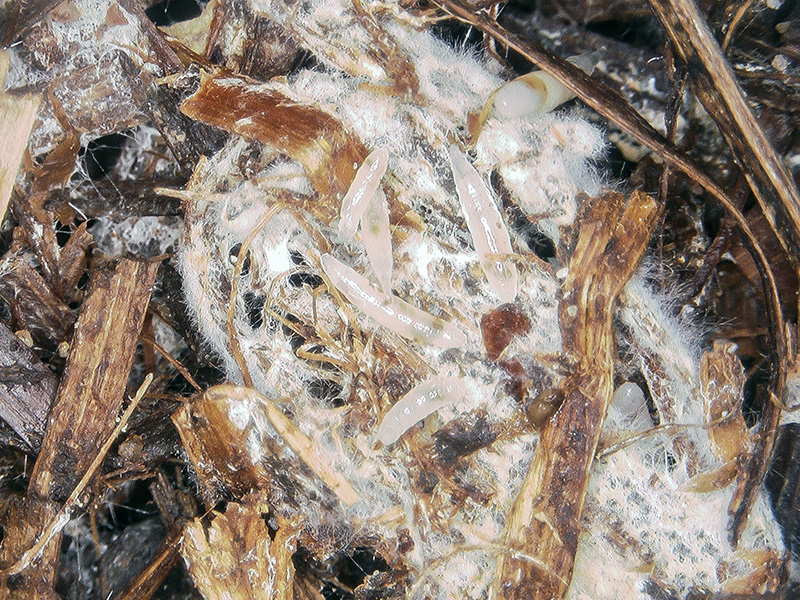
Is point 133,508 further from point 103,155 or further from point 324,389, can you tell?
point 103,155

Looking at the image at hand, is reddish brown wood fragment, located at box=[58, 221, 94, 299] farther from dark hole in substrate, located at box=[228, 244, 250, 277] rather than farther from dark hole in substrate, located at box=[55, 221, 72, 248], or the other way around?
dark hole in substrate, located at box=[228, 244, 250, 277]

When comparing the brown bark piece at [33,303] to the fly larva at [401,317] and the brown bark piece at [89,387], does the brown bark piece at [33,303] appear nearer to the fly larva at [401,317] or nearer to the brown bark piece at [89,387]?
the brown bark piece at [89,387]

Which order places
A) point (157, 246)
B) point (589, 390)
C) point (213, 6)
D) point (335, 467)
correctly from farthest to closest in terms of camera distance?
point (157, 246) → point (213, 6) → point (335, 467) → point (589, 390)

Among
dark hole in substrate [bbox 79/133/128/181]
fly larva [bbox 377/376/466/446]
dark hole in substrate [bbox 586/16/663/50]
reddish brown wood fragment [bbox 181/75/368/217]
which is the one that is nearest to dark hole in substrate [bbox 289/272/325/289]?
reddish brown wood fragment [bbox 181/75/368/217]

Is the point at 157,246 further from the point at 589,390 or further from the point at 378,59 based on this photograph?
the point at 589,390

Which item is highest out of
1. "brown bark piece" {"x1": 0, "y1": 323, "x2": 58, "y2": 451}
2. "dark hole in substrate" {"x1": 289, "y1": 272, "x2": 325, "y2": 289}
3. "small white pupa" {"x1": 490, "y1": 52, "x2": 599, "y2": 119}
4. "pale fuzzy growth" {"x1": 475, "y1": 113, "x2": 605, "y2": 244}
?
"small white pupa" {"x1": 490, "y1": 52, "x2": 599, "y2": 119}

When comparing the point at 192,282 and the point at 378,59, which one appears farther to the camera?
the point at 192,282

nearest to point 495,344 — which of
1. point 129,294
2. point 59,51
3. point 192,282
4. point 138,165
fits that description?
point 192,282
